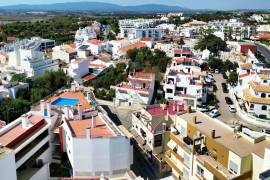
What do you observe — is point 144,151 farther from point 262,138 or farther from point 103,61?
point 103,61

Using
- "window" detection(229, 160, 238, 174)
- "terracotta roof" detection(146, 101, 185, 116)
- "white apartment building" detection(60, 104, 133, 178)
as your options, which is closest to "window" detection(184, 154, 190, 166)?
"window" detection(229, 160, 238, 174)

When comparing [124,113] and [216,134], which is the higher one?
[216,134]

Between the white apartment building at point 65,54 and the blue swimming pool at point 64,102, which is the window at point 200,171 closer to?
the blue swimming pool at point 64,102

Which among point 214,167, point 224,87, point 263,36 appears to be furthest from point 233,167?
point 263,36

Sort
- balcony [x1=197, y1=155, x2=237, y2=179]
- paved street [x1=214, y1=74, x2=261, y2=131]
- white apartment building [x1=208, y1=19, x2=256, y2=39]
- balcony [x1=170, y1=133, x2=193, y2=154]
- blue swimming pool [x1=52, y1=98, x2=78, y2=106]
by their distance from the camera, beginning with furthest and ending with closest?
white apartment building [x1=208, y1=19, x2=256, y2=39], paved street [x1=214, y1=74, x2=261, y2=131], blue swimming pool [x1=52, y1=98, x2=78, y2=106], balcony [x1=170, y1=133, x2=193, y2=154], balcony [x1=197, y1=155, x2=237, y2=179]

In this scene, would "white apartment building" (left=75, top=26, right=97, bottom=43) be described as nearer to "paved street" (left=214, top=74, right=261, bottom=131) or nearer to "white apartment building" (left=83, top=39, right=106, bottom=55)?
"white apartment building" (left=83, top=39, right=106, bottom=55)

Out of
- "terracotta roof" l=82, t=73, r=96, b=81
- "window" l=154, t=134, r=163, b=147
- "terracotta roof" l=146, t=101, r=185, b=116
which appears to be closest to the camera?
"window" l=154, t=134, r=163, b=147

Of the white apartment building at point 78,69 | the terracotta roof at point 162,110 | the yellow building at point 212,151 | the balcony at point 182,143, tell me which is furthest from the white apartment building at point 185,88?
the balcony at point 182,143

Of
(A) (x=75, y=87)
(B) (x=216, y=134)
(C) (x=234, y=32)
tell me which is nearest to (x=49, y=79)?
(A) (x=75, y=87)
